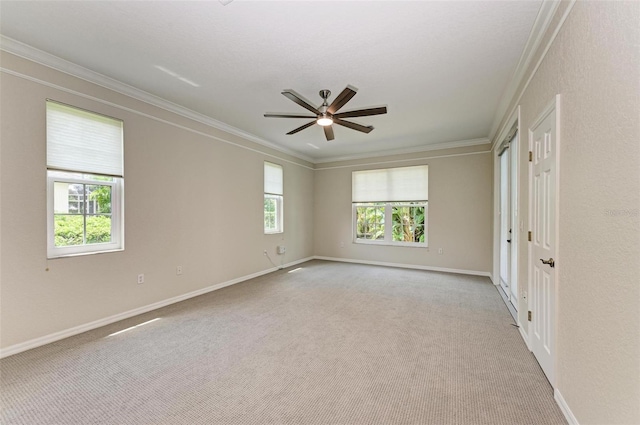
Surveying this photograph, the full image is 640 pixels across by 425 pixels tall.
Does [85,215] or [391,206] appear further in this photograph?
[391,206]

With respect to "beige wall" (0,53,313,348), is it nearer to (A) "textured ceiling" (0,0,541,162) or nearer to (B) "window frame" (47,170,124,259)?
(B) "window frame" (47,170,124,259)

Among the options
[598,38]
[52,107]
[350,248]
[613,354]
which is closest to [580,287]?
[613,354]

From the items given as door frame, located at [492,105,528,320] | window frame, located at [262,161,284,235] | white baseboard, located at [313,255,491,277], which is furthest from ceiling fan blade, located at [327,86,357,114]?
white baseboard, located at [313,255,491,277]

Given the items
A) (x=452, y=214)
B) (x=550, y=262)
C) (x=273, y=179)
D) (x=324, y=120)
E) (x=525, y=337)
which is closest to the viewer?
(x=550, y=262)

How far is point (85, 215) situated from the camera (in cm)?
293

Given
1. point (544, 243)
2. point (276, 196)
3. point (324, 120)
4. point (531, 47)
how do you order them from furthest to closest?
1. point (276, 196)
2. point (324, 120)
3. point (531, 47)
4. point (544, 243)

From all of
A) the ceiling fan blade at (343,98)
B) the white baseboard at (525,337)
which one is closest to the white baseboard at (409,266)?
the white baseboard at (525,337)

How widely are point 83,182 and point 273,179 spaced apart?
3.30 metres

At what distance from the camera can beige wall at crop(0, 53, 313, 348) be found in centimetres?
240

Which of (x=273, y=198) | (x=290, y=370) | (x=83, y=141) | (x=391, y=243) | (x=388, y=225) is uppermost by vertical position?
(x=83, y=141)

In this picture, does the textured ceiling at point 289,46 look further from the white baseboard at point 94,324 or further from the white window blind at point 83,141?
the white baseboard at point 94,324

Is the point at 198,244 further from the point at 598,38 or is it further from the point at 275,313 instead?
the point at 598,38

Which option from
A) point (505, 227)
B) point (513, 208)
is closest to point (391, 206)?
point (505, 227)

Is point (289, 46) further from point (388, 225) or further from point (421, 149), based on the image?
point (388, 225)
